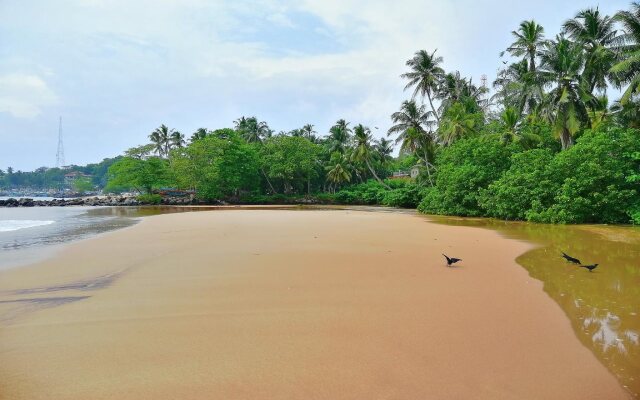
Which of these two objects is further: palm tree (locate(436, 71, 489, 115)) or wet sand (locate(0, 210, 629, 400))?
palm tree (locate(436, 71, 489, 115))

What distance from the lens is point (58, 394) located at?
306cm

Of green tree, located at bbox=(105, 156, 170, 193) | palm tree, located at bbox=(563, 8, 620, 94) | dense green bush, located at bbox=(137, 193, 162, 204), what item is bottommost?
dense green bush, located at bbox=(137, 193, 162, 204)

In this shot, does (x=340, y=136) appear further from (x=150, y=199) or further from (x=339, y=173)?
(x=150, y=199)

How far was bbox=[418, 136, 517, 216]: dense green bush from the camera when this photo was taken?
23938 millimetres

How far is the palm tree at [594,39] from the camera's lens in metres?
23.7

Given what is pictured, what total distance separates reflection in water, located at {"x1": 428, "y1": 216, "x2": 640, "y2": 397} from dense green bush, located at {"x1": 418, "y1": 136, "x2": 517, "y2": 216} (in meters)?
12.4

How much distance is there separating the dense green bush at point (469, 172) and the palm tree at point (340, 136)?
88.7ft

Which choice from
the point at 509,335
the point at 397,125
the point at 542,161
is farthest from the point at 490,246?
the point at 397,125

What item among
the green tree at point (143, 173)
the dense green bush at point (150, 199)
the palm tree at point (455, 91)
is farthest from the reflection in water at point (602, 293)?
the green tree at point (143, 173)

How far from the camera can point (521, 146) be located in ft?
79.2

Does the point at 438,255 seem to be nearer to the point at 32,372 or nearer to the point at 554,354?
the point at 554,354

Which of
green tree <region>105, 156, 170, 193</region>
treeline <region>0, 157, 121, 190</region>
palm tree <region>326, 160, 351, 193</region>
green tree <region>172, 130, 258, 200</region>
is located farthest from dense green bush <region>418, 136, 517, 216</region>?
treeline <region>0, 157, 121, 190</region>

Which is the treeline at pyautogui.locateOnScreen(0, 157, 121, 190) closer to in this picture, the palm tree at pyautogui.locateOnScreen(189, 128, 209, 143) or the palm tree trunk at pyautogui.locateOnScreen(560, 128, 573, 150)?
the palm tree at pyautogui.locateOnScreen(189, 128, 209, 143)

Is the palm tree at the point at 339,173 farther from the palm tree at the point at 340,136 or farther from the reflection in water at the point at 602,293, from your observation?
the reflection in water at the point at 602,293
